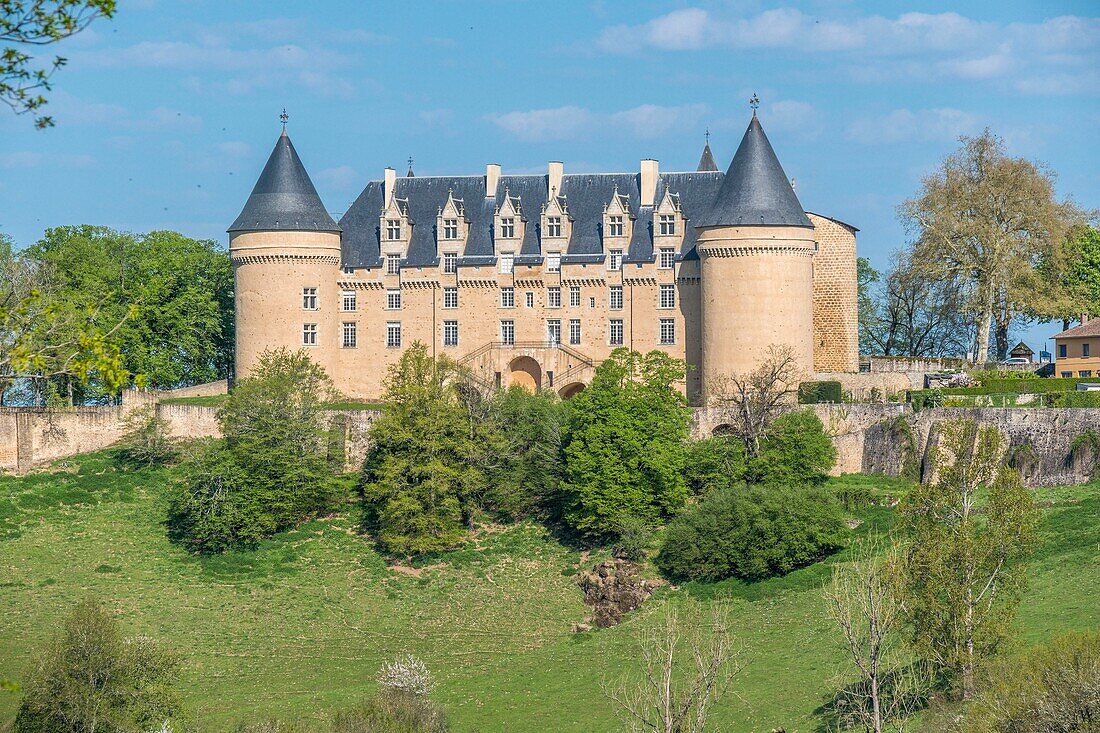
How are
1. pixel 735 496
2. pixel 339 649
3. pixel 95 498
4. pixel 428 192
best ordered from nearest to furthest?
pixel 339 649 → pixel 735 496 → pixel 95 498 → pixel 428 192

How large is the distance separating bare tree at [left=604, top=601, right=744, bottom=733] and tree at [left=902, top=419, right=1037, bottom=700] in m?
3.80

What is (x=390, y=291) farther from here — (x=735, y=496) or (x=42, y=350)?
(x=42, y=350)

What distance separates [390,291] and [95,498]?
1344cm

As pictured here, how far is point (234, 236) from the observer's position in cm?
5953

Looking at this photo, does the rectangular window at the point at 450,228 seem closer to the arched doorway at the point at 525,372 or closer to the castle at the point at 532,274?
the castle at the point at 532,274

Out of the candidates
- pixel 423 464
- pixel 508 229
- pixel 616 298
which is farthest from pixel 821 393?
pixel 508 229

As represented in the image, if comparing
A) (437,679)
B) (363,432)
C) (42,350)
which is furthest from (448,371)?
(42,350)

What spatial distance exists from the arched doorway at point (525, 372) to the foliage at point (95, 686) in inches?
1074

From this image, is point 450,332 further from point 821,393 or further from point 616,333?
point 821,393

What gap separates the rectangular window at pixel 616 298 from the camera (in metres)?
59.1

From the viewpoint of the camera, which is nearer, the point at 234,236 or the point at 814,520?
the point at 814,520

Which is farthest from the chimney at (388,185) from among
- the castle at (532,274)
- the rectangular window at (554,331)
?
the rectangular window at (554,331)

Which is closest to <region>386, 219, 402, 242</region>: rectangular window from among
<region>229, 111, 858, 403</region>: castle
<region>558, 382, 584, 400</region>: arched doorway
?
<region>229, 111, 858, 403</region>: castle

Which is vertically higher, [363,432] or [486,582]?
[363,432]
